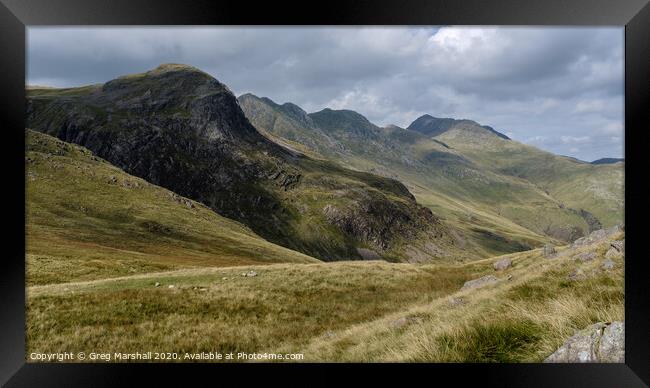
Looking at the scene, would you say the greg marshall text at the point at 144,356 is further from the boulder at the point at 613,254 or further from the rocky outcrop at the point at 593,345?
the boulder at the point at 613,254

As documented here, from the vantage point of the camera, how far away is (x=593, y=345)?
6891 mm

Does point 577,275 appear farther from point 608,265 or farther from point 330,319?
point 330,319

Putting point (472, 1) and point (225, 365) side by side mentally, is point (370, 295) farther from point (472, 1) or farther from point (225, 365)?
point (472, 1)

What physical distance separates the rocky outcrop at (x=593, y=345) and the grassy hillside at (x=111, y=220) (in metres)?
44.5

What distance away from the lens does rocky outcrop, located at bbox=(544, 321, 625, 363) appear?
6.80m

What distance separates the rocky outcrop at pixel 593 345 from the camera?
6.80m

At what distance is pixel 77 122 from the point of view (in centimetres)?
17875

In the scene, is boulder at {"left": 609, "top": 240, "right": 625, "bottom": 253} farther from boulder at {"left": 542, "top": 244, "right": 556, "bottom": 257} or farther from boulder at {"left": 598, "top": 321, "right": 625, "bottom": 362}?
boulder at {"left": 542, "top": 244, "right": 556, "bottom": 257}

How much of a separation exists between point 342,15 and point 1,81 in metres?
8.94

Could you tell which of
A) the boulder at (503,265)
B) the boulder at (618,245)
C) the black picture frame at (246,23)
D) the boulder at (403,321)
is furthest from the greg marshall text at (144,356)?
the boulder at (503,265)

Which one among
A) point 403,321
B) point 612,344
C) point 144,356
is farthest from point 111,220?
point 612,344

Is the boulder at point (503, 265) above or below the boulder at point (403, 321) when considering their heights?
below

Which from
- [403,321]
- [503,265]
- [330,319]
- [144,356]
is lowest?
[503,265]

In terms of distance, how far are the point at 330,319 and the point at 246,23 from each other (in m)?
10.9
